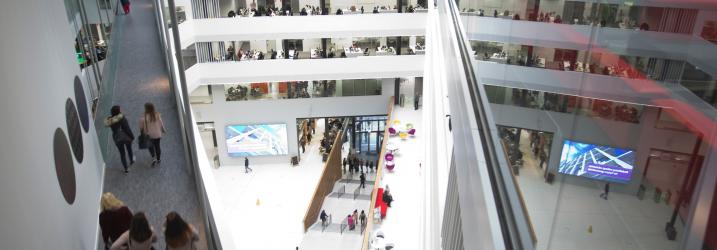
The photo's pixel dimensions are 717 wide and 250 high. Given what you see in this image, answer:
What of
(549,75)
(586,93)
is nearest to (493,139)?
(549,75)

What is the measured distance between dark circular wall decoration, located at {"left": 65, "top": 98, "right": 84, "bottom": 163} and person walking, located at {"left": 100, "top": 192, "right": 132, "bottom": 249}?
2.92ft

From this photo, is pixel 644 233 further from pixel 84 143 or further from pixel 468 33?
pixel 84 143

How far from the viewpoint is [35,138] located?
13.8 ft

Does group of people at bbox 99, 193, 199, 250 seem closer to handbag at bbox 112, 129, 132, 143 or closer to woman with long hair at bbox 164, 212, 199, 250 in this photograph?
woman with long hair at bbox 164, 212, 199, 250

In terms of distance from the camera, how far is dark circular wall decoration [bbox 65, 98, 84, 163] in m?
5.52

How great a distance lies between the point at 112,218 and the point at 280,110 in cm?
1801

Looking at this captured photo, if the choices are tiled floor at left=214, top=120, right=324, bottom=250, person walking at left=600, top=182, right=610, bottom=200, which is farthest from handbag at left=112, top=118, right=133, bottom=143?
tiled floor at left=214, top=120, right=324, bottom=250

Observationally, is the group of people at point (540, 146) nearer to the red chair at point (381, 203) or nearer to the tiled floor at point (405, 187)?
the tiled floor at point (405, 187)

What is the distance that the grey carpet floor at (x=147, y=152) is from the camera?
6.26 meters

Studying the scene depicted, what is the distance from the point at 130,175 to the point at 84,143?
0.95 m

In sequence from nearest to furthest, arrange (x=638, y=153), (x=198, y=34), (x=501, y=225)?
(x=638, y=153)
(x=501, y=225)
(x=198, y=34)

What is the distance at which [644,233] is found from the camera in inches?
41.1

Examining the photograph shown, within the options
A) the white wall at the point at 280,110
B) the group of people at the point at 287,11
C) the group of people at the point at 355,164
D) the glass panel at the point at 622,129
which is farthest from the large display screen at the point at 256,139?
the glass panel at the point at 622,129

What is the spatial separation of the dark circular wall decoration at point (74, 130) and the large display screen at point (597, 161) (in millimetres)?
5382
